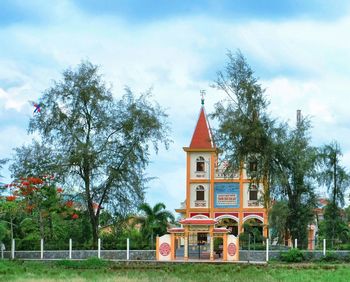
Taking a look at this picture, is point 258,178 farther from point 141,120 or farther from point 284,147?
point 141,120

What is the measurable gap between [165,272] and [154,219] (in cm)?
1775

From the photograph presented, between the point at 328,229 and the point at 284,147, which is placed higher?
the point at 284,147

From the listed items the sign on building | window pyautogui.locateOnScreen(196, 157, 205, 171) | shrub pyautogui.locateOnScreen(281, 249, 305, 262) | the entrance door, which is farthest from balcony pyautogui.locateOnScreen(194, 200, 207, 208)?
shrub pyautogui.locateOnScreen(281, 249, 305, 262)

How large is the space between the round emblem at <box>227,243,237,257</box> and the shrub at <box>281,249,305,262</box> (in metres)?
2.76

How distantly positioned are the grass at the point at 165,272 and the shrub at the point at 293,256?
5.38 feet

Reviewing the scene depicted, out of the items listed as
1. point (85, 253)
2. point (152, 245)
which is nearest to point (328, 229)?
point (152, 245)

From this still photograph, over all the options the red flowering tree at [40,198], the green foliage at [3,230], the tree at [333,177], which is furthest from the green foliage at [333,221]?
the green foliage at [3,230]

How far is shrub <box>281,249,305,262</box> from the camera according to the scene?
38938mm

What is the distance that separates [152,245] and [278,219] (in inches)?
306

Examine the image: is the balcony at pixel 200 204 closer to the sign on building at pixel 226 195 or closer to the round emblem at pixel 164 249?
the sign on building at pixel 226 195

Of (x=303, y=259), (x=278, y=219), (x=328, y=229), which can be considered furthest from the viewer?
(x=328, y=229)

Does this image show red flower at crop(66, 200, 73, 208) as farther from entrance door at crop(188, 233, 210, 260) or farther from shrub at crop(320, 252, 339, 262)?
shrub at crop(320, 252, 339, 262)

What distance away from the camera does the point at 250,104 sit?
4384 centimetres

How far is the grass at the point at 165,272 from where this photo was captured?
27.8 metres
